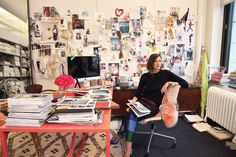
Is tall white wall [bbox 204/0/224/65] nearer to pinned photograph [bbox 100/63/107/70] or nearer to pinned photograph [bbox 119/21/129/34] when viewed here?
pinned photograph [bbox 119/21/129/34]

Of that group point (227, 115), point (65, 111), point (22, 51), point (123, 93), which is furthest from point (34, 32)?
point (227, 115)

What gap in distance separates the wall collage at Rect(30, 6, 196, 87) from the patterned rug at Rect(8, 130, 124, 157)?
1.12m

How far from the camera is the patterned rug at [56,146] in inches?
88.5

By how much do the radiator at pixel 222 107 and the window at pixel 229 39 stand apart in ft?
2.58

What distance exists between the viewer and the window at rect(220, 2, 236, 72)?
328 cm

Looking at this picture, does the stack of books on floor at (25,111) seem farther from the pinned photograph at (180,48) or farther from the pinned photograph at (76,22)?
the pinned photograph at (180,48)

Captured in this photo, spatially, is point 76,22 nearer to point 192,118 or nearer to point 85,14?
point 85,14

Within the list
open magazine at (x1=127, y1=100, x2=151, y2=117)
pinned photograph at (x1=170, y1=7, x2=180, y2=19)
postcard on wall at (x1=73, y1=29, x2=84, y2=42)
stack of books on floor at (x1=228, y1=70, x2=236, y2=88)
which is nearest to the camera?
open magazine at (x1=127, y1=100, x2=151, y2=117)

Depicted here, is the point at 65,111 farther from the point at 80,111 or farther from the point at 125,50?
the point at 125,50

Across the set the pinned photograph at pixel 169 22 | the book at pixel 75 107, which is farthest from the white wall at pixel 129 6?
the book at pixel 75 107

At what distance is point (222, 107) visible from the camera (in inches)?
105

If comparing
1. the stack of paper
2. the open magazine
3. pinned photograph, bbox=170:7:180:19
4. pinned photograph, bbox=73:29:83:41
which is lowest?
the stack of paper

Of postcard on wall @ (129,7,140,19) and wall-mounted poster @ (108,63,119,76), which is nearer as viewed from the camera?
postcard on wall @ (129,7,140,19)

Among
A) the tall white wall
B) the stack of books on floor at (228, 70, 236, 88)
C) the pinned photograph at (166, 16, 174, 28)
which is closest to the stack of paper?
the stack of books on floor at (228, 70, 236, 88)
